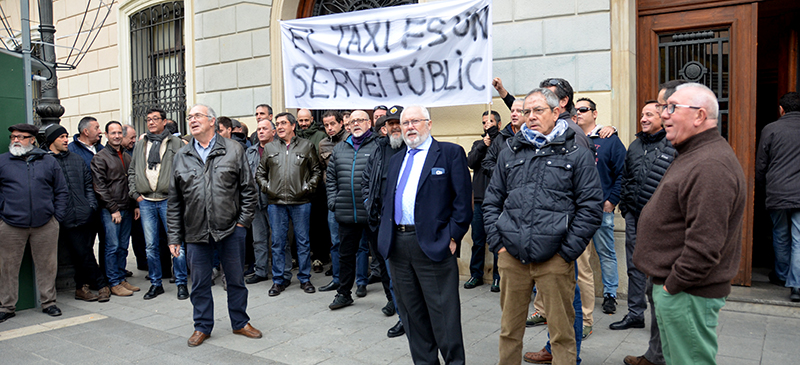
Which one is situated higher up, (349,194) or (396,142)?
(396,142)

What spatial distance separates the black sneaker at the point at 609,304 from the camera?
17.6ft

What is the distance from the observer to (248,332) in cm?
492

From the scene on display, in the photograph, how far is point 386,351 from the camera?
4.48 m

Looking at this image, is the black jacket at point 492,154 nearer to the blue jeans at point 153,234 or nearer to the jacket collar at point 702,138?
the jacket collar at point 702,138

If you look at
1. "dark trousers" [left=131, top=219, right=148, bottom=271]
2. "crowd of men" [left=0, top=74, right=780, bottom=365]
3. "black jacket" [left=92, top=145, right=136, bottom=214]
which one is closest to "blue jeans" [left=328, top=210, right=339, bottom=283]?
"crowd of men" [left=0, top=74, right=780, bottom=365]

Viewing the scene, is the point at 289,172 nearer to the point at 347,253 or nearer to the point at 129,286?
the point at 347,253

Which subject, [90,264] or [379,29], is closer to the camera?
[90,264]

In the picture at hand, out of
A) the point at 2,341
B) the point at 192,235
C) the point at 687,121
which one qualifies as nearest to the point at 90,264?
the point at 2,341

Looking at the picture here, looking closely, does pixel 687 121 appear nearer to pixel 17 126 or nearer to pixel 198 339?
pixel 198 339

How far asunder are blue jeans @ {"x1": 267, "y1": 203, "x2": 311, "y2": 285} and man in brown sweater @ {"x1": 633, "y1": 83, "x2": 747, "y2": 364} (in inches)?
175

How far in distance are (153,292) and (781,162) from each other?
6.87 meters

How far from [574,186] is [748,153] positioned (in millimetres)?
3562

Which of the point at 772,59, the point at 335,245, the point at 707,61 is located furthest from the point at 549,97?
the point at 772,59

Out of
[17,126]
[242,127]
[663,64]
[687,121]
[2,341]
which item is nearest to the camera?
[687,121]
